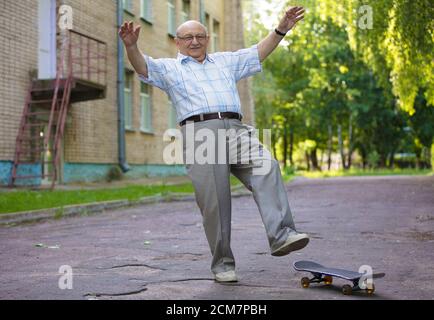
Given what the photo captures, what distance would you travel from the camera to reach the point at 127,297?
14.3 ft

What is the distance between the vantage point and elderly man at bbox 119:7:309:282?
493 centimetres

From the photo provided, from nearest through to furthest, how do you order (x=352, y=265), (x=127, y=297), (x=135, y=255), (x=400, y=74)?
1. (x=127, y=297)
2. (x=352, y=265)
3. (x=135, y=255)
4. (x=400, y=74)

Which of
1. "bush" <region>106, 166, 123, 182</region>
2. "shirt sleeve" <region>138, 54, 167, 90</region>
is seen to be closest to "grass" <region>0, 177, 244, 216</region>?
"bush" <region>106, 166, 123, 182</region>

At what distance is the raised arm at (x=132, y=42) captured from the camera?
4.93 m

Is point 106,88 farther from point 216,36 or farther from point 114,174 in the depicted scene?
point 216,36

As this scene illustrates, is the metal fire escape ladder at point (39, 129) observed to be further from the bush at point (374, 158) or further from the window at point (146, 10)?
the bush at point (374, 158)

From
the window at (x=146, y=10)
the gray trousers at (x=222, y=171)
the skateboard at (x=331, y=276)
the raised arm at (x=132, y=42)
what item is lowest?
the skateboard at (x=331, y=276)

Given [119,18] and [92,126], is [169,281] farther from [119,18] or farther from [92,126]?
[119,18]

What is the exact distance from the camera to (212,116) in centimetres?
498

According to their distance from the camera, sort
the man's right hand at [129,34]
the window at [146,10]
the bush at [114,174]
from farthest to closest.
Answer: the window at [146,10]
the bush at [114,174]
the man's right hand at [129,34]

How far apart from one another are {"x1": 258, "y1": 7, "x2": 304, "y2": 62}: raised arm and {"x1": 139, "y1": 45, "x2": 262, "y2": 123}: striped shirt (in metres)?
0.06

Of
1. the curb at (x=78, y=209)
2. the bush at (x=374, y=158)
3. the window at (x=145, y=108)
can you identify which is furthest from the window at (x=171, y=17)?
the bush at (x=374, y=158)

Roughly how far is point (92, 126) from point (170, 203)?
5.70 m
